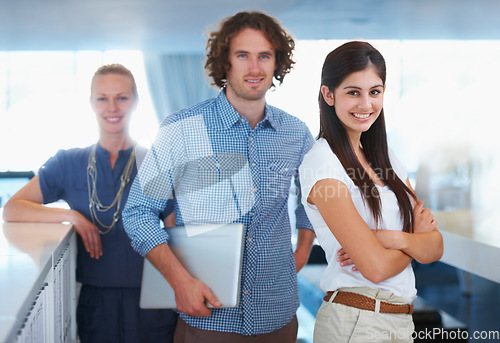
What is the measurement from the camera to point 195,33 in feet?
20.0

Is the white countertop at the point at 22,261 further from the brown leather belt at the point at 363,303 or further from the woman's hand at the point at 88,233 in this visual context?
the brown leather belt at the point at 363,303

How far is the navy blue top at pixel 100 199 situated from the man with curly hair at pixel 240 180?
29 centimetres

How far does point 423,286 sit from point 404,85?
73.2 inches

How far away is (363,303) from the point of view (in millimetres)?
1229

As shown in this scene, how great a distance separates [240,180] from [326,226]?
368mm

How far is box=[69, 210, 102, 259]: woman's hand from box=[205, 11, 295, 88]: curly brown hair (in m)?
0.65

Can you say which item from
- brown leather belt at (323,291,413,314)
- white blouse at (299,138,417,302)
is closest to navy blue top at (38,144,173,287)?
white blouse at (299,138,417,302)

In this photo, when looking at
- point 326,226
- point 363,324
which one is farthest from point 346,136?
point 363,324

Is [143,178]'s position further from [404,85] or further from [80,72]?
[80,72]

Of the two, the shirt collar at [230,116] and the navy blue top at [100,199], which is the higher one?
the shirt collar at [230,116]

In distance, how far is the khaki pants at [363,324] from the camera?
1.20 m

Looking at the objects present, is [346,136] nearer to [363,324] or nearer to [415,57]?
[363,324]

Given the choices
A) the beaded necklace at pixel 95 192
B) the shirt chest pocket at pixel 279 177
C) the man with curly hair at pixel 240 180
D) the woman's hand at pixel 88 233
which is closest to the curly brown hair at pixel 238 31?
the man with curly hair at pixel 240 180

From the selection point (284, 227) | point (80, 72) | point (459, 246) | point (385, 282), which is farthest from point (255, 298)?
point (80, 72)
